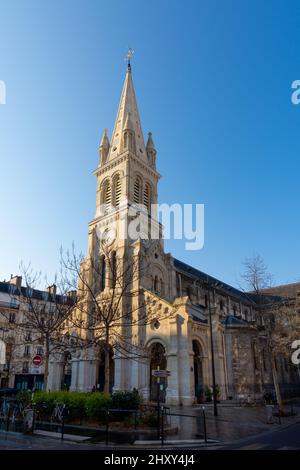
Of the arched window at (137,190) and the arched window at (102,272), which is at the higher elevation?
the arched window at (137,190)

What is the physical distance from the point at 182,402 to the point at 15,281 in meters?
34.2

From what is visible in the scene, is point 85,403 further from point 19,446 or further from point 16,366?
point 16,366

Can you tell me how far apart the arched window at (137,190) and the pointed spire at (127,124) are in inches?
148

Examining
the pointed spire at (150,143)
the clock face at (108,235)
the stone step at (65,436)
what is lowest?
the stone step at (65,436)

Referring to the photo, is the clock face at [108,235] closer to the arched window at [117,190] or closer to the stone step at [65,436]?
the arched window at [117,190]

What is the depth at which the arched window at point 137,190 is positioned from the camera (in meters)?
41.8

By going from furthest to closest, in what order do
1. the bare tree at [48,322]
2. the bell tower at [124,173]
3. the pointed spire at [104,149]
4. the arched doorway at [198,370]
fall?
the pointed spire at [104,149], the bell tower at [124,173], the arched doorway at [198,370], the bare tree at [48,322]

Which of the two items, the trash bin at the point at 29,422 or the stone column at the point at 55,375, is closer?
the trash bin at the point at 29,422

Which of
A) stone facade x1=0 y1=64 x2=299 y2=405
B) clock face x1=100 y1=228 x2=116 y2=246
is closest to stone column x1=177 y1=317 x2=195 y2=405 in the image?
stone facade x1=0 y1=64 x2=299 y2=405

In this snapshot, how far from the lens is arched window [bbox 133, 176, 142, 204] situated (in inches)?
1646

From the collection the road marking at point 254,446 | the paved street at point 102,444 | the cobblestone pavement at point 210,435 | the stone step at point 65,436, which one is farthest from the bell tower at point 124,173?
the road marking at point 254,446

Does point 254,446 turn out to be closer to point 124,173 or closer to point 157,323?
point 157,323

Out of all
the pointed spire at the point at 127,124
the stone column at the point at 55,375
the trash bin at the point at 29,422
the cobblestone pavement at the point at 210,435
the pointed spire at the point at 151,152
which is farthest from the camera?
the pointed spire at the point at 151,152
